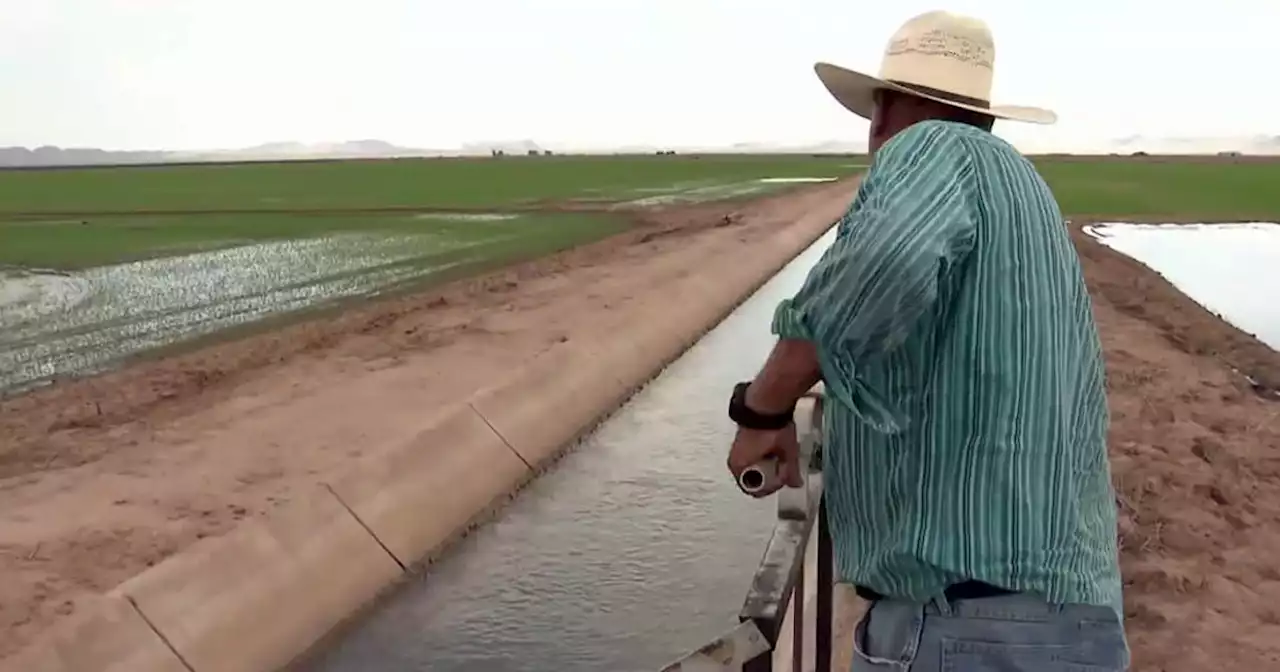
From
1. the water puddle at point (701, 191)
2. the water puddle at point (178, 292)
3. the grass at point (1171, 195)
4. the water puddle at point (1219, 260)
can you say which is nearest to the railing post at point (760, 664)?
the water puddle at point (178, 292)

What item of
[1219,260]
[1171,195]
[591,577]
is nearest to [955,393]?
[591,577]

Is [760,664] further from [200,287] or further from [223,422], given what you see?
[200,287]

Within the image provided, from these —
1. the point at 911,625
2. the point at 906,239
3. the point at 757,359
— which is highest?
the point at 906,239

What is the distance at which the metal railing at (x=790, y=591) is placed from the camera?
1745 millimetres

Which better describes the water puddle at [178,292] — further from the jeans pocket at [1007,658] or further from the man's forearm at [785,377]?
the jeans pocket at [1007,658]

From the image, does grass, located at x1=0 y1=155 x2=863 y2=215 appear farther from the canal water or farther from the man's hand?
the man's hand

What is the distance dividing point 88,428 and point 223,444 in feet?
6.06

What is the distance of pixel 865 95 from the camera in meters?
2.42

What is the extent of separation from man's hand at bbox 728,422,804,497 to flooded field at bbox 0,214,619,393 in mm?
12271

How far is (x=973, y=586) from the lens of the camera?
212cm

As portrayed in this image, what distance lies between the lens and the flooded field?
51.2 ft

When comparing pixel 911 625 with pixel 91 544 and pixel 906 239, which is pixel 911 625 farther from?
pixel 91 544

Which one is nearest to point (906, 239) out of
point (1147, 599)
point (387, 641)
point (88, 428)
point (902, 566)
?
point (902, 566)

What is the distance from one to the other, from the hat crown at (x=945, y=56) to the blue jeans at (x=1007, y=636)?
0.88 metres
